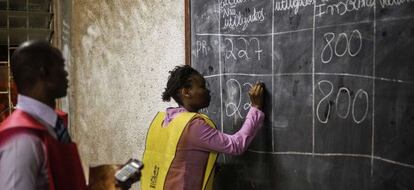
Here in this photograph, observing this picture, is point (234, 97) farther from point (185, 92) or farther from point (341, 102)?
point (341, 102)

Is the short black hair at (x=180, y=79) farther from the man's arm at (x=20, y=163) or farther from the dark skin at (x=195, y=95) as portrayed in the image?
the man's arm at (x=20, y=163)

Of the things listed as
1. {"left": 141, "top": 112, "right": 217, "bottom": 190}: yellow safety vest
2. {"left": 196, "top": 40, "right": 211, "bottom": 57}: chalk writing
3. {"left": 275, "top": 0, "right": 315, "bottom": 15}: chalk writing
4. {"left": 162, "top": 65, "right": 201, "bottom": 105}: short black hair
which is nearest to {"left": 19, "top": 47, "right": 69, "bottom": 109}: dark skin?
{"left": 141, "top": 112, "right": 217, "bottom": 190}: yellow safety vest

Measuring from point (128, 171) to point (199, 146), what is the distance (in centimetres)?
93

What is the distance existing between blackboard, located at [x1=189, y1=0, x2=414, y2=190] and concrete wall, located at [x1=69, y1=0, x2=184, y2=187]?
49 cm

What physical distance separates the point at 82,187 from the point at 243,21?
5.01ft

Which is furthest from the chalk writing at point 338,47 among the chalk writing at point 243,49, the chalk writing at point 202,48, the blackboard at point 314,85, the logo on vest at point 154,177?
the logo on vest at point 154,177

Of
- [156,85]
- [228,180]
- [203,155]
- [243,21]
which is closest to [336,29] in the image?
[243,21]

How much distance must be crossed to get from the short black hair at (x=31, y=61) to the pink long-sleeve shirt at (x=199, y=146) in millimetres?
1172

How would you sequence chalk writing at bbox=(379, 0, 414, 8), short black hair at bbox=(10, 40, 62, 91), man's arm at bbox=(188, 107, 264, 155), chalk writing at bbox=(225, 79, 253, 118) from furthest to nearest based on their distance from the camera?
1. chalk writing at bbox=(225, 79, 253, 118)
2. man's arm at bbox=(188, 107, 264, 155)
3. chalk writing at bbox=(379, 0, 414, 8)
4. short black hair at bbox=(10, 40, 62, 91)

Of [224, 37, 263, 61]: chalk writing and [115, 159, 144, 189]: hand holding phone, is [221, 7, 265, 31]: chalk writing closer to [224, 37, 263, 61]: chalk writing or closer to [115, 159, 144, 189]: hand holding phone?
[224, 37, 263, 61]: chalk writing

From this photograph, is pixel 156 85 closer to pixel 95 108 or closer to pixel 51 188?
pixel 95 108

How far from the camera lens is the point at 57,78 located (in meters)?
1.90

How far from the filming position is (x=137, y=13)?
14.1 ft

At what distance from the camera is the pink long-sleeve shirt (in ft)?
9.50
